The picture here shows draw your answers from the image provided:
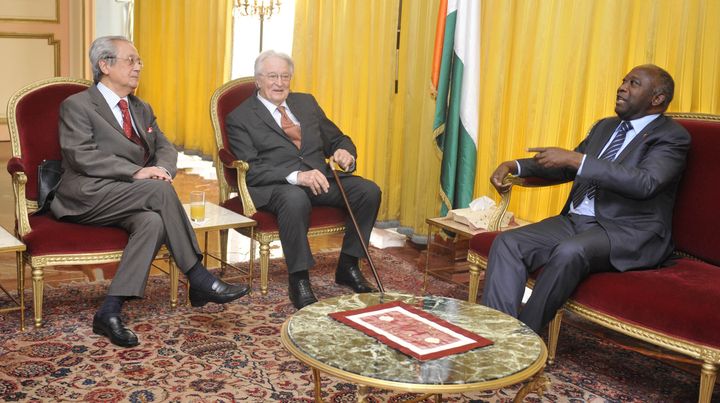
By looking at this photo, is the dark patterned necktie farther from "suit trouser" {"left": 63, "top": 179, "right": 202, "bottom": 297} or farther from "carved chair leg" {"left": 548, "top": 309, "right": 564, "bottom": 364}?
"suit trouser" {"left": 63, "top": 179, "right": 202, "bottom": 297}

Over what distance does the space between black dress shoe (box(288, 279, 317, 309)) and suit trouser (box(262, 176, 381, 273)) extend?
2.6 inches

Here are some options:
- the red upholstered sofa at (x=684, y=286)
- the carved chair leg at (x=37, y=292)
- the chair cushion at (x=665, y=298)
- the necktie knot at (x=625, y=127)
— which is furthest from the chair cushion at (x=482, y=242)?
the carved chair leg at (x=37, y=292)

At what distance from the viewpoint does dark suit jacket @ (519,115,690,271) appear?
304cm

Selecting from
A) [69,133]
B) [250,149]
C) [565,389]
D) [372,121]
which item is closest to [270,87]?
[250,149]

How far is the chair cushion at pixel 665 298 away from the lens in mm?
2635

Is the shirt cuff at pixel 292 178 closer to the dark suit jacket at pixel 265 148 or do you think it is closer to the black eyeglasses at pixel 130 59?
the dark suit jacket at pixel 265 148

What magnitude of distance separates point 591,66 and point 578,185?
0.97 m

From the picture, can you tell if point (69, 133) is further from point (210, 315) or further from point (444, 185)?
point (444, 185)

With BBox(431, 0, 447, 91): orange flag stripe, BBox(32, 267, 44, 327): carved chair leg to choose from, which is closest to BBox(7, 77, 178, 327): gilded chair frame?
BBox(32, 267, 44, 327): carved chair leg

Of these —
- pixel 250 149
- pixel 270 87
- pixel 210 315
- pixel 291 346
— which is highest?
pixel 270 87

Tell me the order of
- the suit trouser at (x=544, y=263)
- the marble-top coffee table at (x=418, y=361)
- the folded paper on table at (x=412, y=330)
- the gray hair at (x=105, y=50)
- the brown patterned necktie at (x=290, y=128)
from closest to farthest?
the marble-top coffee table at (x=418, y=361)
the folded paper on table at (x=412, y=330)
the suit trouser at (x=544, y=263)
the gray hair at (x=105, y=50)
the brown patterned necktie at (x=290, y=128)

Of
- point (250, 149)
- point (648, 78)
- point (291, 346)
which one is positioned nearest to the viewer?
point (291, 346)

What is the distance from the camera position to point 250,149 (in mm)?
4020

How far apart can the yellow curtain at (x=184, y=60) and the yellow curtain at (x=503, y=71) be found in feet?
5.93
